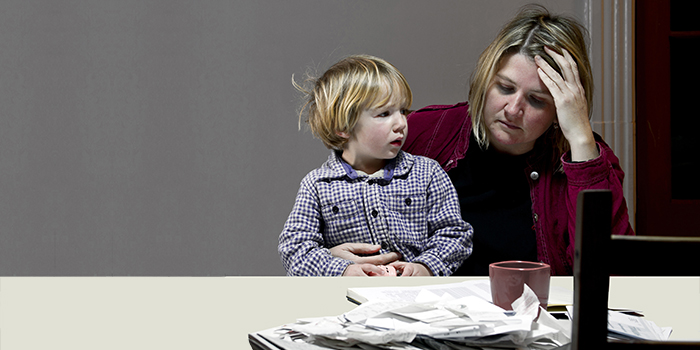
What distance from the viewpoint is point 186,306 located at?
926 mm

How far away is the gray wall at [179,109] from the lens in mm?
2648

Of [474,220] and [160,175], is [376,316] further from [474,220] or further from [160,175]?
[160,175]

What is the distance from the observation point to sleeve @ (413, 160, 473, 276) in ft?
4.82

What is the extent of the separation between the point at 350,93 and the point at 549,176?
0.60m

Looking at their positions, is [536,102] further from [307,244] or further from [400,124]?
[307,244]

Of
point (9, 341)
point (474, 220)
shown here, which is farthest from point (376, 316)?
point (474, 220)

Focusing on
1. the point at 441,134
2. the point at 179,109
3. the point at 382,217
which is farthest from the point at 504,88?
the point at 179,109

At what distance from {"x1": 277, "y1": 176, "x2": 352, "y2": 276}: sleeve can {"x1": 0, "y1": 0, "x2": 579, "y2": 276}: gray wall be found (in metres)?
1.17

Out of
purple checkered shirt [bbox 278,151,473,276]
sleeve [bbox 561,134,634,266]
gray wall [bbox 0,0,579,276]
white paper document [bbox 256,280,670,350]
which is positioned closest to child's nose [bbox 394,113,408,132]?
purple checkered shirt [bbox 278,151,473,276]

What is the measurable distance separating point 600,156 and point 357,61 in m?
0.69

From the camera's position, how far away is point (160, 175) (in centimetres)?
270

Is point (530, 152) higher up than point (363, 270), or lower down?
higher up

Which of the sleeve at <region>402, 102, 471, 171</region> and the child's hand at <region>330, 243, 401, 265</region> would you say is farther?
the sleeve at <region>402, 102, 471, 171</region>

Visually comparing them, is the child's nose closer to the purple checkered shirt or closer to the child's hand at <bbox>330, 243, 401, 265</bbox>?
the purple checkered shirt
